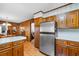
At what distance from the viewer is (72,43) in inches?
94.1

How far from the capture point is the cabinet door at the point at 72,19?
8.29 ft

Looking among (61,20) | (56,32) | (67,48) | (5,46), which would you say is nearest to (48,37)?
(56,32)

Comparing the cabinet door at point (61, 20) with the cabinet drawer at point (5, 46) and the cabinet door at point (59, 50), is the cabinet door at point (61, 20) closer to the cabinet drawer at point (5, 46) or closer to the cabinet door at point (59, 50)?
the cabinet door at point (59, 50)

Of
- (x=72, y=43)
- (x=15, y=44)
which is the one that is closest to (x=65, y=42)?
(x=72, y=43)

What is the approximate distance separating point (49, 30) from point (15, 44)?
126cm

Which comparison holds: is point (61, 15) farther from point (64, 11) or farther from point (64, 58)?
point (64, 58)

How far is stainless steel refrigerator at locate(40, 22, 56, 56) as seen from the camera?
288cm

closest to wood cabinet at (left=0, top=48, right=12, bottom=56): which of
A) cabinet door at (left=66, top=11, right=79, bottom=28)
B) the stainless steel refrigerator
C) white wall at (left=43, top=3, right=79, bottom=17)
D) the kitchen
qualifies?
the kitchen

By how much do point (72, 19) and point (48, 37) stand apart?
906mm

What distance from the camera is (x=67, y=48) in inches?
97.7

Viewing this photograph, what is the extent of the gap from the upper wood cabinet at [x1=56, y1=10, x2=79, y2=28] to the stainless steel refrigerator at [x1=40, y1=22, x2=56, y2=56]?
0.28 m

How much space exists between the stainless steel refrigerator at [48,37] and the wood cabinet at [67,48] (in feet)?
0.62

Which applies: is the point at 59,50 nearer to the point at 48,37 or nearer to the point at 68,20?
the point at 48,37

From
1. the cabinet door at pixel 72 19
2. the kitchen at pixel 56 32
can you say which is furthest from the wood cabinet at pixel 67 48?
the cabinet door at pixel 72 19
